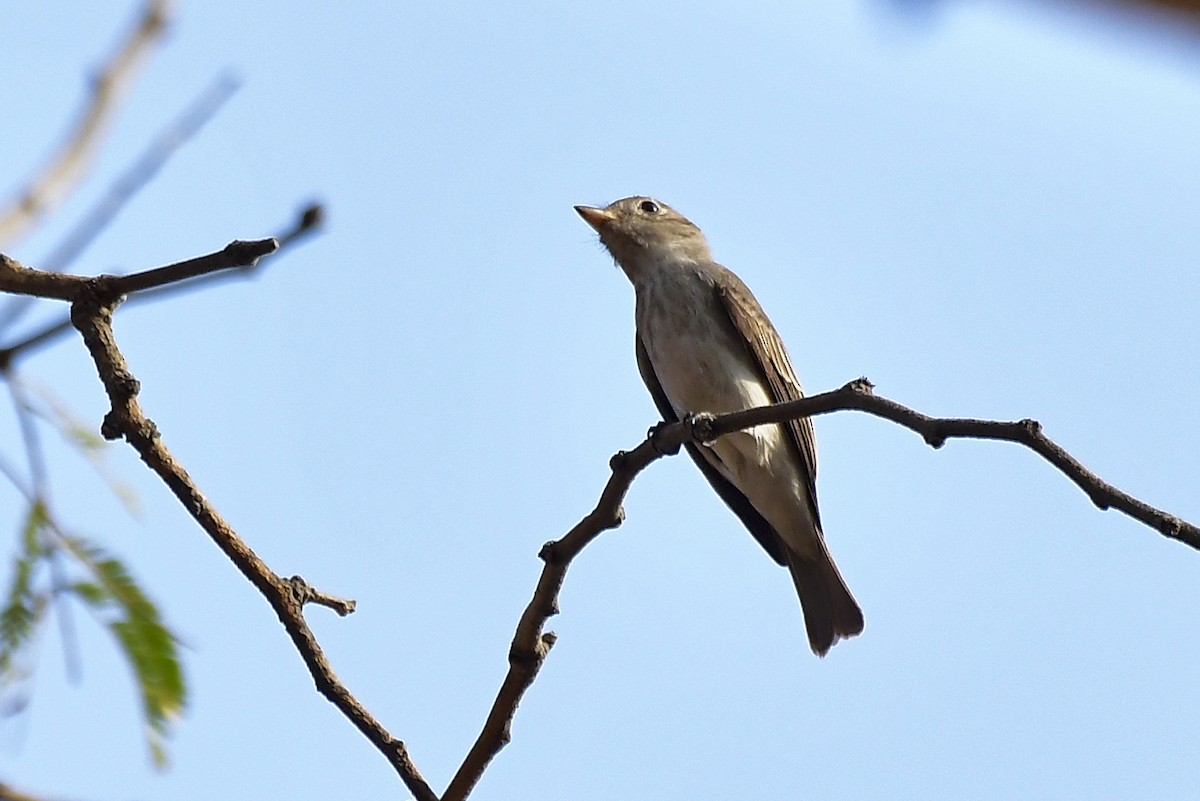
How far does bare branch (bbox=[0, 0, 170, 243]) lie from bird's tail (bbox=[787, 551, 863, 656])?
576 centimetres

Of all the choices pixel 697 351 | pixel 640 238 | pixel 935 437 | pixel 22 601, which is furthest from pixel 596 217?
pixel 22 601

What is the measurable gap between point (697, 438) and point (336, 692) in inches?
73.3

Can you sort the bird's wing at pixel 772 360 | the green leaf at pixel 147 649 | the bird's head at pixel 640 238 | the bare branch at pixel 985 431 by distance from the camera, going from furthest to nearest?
the bird's head at pixel 640 238
the bird's wing at pixel 772 360
the bare branch at pixel 985 431
the green leaf at pixel 147 649

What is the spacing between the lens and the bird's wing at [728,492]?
7.56 m

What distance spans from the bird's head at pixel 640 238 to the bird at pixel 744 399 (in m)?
0.12

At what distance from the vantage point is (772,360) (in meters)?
7.34

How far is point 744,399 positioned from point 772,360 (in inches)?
14.5

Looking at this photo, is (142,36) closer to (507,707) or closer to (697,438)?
(507,707)

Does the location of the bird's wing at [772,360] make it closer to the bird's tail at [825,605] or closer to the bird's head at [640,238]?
the bird's tail at [825,605]

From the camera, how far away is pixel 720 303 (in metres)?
7.38

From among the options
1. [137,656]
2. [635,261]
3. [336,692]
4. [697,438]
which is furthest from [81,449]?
[635,261]

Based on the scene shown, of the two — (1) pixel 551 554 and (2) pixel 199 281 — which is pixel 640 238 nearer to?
(1) pixel 551 554

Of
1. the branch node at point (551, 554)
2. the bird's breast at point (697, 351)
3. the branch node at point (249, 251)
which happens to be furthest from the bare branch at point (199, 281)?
the bird's breast at point (697, 351)

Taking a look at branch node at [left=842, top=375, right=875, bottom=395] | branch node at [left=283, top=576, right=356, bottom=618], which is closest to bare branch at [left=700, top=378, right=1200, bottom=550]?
branch node at [left=842, top=375, right=875, bottom=395]
